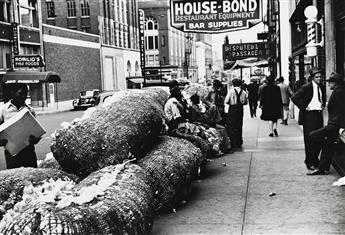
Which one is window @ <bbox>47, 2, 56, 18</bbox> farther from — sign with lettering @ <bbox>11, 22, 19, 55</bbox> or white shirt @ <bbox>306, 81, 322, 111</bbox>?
white shirt @ <bbox>306, 81, 322, 111</bbox>

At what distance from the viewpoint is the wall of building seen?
4869 cm

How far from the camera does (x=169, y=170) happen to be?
6.73 m

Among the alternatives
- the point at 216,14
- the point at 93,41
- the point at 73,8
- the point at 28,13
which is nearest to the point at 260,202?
the point at 216,14

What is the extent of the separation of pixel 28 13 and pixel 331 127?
4118 cm

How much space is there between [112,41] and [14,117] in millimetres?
62364

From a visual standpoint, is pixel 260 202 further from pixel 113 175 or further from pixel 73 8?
pixel 73 8

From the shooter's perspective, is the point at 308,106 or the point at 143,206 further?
the point at 308,106

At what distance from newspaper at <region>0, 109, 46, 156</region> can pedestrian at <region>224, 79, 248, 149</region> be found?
615 centimetres

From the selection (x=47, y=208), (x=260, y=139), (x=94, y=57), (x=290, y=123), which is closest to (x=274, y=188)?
(x=47, y=208)

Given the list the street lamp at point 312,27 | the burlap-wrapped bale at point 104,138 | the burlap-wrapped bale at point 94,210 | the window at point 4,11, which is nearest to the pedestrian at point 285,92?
the street lamp at point 312,27

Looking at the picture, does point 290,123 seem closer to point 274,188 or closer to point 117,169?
point 274,188

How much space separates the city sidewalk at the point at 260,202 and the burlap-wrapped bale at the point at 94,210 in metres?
1.08

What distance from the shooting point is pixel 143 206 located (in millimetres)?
4898

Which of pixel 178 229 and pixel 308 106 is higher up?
pixel 308 106
